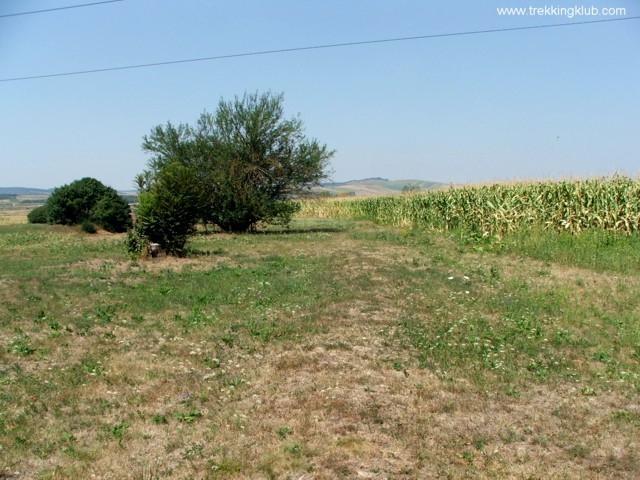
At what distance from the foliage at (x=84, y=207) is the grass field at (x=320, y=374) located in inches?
702

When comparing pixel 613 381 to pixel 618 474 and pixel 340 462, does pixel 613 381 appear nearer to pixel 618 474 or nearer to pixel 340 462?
pixel 618 474

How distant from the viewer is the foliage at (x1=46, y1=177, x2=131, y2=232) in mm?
32375

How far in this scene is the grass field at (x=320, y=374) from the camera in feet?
17.0

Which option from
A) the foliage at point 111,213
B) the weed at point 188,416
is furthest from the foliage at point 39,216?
the weed at point 188,416

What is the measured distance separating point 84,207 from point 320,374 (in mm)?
28815

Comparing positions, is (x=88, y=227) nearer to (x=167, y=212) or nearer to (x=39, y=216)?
(x=39, y=216)

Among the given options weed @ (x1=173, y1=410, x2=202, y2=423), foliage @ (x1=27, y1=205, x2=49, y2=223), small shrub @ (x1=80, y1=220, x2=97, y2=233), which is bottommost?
weed @ (x1=173, y1=410, x2=202, y2=423)

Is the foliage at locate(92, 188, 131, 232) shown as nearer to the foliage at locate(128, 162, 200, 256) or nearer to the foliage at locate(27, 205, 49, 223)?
the foliage at locate(27, 205, 49, 223)

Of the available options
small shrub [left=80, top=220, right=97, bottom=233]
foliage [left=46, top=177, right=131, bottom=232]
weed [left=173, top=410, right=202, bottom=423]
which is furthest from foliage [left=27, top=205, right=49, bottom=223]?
weed [left=173, top=410, right=202, bottom=423]

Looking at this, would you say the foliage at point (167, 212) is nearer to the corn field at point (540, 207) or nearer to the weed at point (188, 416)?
the corn field at point (540, 207)

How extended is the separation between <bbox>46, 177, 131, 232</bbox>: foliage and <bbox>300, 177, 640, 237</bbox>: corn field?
17116mm

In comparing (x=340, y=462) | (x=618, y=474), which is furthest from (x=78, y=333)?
(x=618, y=474)

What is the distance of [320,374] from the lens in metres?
7.42

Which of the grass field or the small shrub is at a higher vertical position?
the small shrub
